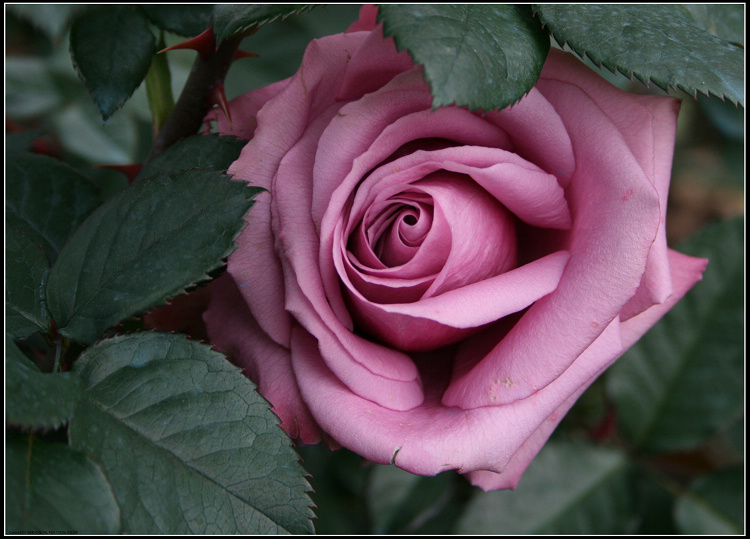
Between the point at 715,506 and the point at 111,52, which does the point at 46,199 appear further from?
the point at 715,506

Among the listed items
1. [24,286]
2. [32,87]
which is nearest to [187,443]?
[24,286]

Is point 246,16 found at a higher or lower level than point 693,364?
higher

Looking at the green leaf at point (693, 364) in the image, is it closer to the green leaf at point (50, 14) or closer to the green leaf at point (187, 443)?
the green leaf at point (187, 443)

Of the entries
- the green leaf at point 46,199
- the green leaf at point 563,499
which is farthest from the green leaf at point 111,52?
the green leaf at point 563,499

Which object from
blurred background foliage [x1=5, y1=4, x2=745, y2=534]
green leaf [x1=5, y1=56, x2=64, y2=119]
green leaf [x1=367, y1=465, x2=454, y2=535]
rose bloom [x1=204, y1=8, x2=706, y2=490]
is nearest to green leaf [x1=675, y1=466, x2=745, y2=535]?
blurred background foliage [x1=5, y1=4, x2=745, y2=534]

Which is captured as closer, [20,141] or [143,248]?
[143,248]

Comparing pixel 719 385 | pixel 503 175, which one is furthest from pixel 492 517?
pixel 503 175
